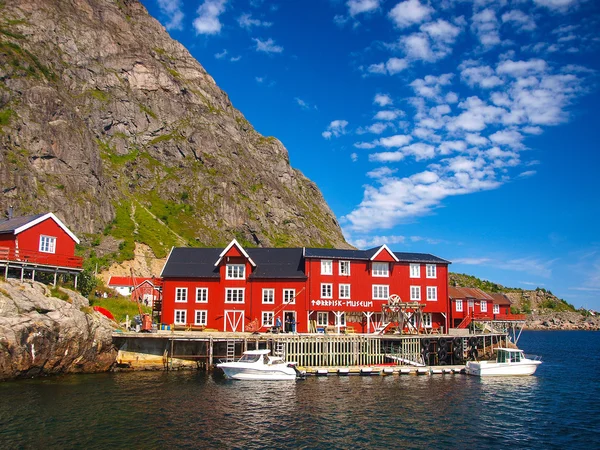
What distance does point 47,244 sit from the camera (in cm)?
5053

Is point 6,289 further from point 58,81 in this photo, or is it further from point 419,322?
point 58,81

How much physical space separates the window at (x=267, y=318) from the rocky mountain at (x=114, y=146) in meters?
64.4

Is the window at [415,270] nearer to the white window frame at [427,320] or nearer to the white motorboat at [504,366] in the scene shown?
the white window frame at [427,320]

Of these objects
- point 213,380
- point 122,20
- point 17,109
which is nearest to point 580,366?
point 213,380

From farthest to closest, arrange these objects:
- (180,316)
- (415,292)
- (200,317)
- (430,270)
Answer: (430,270)
(415,292)
(180,316)
(200,317)

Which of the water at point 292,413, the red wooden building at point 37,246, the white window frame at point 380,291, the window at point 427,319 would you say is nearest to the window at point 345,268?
the white window frame at point 380,291

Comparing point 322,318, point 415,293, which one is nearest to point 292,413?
point 322,318

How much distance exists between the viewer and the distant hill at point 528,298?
166 metres

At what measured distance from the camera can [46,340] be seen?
41.1m

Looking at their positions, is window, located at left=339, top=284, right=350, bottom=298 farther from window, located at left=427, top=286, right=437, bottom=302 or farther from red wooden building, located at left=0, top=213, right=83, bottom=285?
red wooden building, located at left=0, top=213, right=83, bottom=285

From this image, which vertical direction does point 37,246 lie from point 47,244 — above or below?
below

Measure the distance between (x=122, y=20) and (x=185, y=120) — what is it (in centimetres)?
5248

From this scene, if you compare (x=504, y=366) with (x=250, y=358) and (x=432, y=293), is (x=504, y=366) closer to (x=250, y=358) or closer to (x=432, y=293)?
(x=432, y=293)

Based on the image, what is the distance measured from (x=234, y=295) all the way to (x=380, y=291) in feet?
58.4
